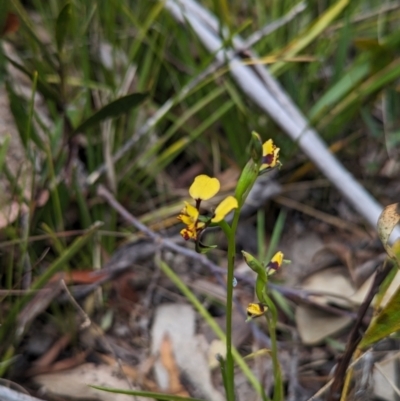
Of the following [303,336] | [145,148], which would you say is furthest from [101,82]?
[303,336]

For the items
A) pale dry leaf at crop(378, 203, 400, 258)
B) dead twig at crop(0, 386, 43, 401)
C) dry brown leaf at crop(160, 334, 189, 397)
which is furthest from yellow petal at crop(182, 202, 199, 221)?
dry brown leaf at crop(160, 334, 189, 397)

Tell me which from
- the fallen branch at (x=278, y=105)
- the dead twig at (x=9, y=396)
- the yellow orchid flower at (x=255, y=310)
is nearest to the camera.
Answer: the yellow orchid flower at (x=255, y=310)

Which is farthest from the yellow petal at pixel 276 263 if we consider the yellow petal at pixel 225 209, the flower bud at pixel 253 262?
the yellow petal at pixel 225 209

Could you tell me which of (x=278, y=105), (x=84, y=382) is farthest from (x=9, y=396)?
(x=278, y=105)

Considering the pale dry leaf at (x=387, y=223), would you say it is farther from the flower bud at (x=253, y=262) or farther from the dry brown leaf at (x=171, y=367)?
the dry brown leaf at (x=171, y=367)

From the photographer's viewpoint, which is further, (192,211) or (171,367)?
(171,367)

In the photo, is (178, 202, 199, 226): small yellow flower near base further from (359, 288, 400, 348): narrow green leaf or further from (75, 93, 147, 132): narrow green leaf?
(75, 93, 147, 132): narrow green leaf

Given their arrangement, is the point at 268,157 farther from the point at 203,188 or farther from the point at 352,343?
the point at 352,343

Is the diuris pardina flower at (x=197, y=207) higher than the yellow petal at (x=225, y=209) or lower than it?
higher
